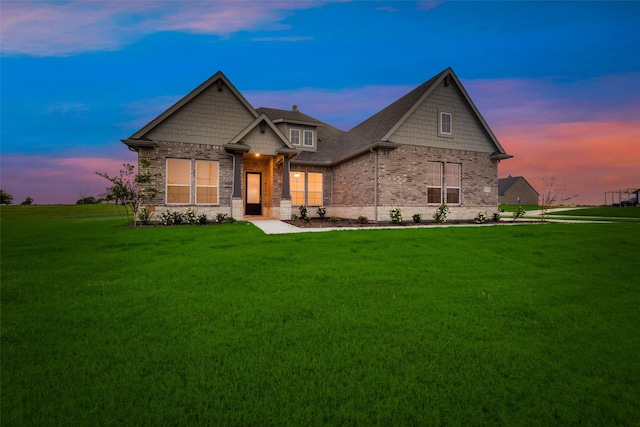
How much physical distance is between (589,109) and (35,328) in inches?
1025

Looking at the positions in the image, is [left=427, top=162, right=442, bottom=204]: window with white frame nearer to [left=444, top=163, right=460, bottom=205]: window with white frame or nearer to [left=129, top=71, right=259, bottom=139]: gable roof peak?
[left=444, top=163, right=460, bottom=205]: window with white frame

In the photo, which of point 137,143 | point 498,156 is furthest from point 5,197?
point 498,156

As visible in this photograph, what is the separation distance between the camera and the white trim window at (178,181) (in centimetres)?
1473

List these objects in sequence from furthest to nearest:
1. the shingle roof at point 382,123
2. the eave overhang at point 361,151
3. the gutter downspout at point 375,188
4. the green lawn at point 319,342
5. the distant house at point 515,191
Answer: the distant house at point 515,191, the shingle roof at point 382,123, the gutter downspout at point 375,188, the eave overhang at point 361,151, the green lawn at point 319,342

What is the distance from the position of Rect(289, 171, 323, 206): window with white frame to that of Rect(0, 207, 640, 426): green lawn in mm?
12204

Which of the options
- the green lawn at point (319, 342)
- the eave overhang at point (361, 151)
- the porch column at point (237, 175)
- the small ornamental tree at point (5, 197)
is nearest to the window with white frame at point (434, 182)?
the eave overhang at point (361, 151)

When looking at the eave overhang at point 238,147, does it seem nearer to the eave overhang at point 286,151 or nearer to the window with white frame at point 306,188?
the eave overhang at point 286,151

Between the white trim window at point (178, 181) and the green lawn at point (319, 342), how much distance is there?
8257 mm

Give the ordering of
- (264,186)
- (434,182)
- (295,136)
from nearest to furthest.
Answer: (434,182) < (264,186) < (295,136)

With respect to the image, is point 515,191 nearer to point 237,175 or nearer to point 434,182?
point 434,182

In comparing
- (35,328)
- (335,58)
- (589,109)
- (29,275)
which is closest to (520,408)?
(35,328)

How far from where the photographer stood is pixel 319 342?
312 centimetres

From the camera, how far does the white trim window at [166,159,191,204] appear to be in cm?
1473

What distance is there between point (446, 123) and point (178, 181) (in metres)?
15.8
